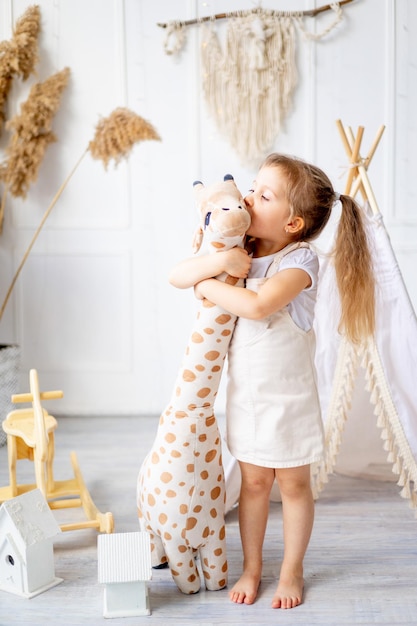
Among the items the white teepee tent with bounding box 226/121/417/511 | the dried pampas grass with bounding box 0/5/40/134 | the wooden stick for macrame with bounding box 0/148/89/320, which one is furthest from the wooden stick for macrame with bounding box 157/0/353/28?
the white teepee tent with bounding box 226/121/417/511

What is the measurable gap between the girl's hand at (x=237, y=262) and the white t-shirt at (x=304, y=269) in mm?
58

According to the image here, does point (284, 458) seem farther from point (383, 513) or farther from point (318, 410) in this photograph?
point (383, 513)

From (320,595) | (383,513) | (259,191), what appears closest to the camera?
(259,191)

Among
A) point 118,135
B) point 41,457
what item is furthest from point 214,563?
point 118,135

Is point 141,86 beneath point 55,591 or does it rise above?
above

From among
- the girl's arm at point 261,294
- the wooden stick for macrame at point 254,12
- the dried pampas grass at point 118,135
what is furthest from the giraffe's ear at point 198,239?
the wooden stick for macrame at point 254,12

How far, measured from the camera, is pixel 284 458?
1812 mm

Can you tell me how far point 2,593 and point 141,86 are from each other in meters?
2.40

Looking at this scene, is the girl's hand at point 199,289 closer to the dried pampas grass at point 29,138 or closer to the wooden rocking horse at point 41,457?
the wooden rocking horse at point 41,457

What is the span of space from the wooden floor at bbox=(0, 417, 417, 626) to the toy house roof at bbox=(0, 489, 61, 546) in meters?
0.16

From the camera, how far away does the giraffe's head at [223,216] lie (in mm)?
1706

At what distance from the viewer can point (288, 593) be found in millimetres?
1867

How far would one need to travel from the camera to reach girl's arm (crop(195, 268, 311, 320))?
5.67 feet

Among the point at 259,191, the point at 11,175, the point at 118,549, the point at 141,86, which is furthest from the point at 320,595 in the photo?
the point at 141,86
